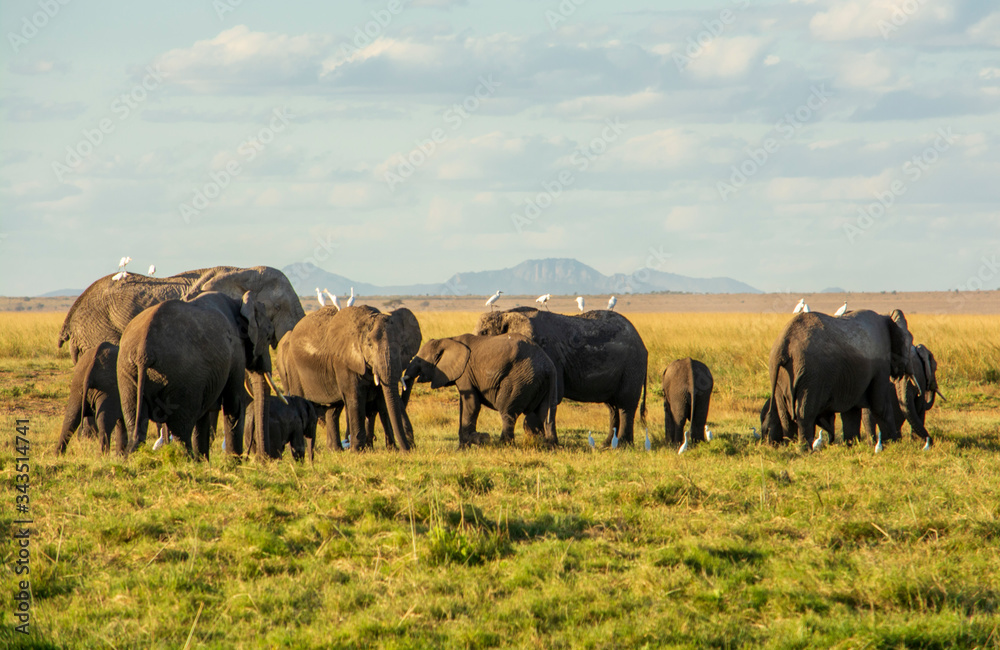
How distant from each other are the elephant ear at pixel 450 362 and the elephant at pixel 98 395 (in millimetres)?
4508

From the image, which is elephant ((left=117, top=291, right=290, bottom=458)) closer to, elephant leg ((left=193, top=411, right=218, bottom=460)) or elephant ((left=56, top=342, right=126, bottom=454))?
elephant leg ((left=193, top=411, right=218, bottom=460))

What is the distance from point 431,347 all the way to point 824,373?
5.67 m

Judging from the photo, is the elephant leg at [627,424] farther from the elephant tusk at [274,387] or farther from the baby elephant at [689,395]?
the elephant tusk at [274,387]

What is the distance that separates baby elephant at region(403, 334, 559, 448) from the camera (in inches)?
552

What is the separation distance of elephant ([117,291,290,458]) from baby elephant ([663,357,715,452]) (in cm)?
633

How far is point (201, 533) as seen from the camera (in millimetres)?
7719

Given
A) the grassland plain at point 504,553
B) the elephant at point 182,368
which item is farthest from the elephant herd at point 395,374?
the grassland plain at point 504,553

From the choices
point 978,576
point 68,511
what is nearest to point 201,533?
point 68,511

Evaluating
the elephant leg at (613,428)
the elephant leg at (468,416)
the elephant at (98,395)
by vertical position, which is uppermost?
the elephant at (98,395)

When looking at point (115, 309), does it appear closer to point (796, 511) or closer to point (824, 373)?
point (824, 373)

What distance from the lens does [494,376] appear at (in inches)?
555

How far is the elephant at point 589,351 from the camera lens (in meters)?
15.9

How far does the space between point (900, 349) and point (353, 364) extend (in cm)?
821

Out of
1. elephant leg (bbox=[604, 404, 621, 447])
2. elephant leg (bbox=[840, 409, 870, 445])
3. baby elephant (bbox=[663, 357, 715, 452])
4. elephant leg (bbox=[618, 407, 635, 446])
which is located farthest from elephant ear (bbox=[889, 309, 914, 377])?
elephant leg (bbox=[604, 404, 621, 447])
